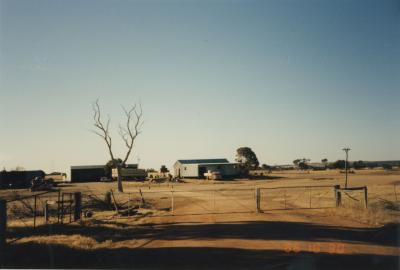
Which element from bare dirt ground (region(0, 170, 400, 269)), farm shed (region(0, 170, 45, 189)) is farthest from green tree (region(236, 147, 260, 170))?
bare dirt ground (region(0, 170, 400, 269))

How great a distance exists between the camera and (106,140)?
166 feet

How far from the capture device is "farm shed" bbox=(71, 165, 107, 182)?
271ft

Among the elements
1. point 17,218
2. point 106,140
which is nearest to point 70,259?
point 17,218

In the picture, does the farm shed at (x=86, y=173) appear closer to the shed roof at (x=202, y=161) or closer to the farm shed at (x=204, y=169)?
the shed roof at (x=202, y=161)

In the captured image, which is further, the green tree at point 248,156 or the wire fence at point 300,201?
the green tree at point 248,156

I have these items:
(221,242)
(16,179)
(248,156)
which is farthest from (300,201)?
(248,156)

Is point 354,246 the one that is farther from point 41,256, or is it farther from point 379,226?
point 41,256

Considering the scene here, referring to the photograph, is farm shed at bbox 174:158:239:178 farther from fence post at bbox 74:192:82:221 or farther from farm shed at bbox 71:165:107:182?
fence post at bbox 74:192:82:221

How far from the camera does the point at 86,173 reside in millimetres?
83875

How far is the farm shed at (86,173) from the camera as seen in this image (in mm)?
82750
